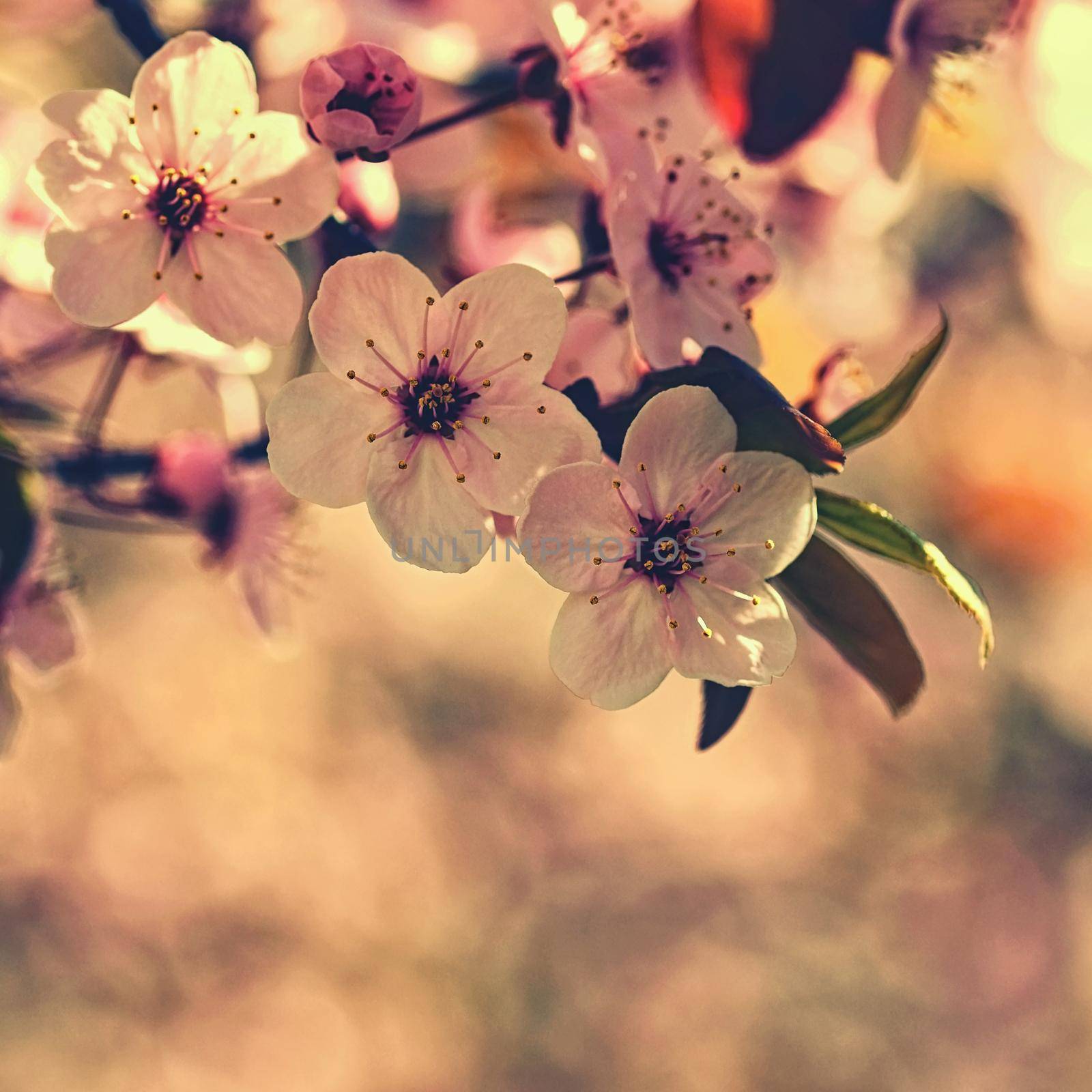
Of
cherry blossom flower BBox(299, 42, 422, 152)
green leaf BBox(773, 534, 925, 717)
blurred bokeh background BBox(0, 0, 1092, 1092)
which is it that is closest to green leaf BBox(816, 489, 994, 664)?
green leaf BBox(773, 534, 925, 717)

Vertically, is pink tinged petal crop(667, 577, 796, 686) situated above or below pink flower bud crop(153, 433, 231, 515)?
above

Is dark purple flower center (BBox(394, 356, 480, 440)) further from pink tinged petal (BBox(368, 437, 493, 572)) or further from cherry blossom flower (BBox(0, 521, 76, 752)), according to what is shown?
cherry blossom flower (BBox(0, 521, 76, 752))

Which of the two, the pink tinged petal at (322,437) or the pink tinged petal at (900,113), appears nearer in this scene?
the pink tinged petal at (322,437)

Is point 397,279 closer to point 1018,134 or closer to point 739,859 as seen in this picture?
point 1018,134

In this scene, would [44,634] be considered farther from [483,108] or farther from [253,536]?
[483,108]

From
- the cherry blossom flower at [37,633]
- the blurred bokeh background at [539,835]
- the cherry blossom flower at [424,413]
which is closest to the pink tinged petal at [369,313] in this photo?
the cherry blossom flower at [424,413]

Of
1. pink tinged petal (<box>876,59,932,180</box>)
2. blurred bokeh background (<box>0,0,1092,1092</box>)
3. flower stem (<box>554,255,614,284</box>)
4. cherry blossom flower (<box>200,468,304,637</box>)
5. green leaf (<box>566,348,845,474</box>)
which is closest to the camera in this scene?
green leaf (<box>566,348,845,474</box>)

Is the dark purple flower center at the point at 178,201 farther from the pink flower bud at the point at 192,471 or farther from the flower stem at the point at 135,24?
the pink flower bud at the point at 192,471

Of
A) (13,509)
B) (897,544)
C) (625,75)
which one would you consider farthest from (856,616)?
(13,509)

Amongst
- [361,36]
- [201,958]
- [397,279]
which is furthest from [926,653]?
[397,279]
